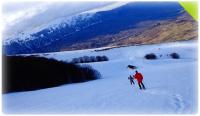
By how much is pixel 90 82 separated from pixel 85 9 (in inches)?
36.9

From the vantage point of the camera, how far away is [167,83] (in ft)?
Result: 35.9

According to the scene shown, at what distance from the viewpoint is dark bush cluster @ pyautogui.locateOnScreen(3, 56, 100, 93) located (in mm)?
10961

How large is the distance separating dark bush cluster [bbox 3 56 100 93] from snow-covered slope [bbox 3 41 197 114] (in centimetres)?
9

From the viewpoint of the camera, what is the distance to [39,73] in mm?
11180

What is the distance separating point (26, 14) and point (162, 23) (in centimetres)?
168

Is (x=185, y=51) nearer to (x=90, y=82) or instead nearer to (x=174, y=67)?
(x=174, y=67)

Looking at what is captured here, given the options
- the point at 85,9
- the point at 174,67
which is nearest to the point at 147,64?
the point at 174,67

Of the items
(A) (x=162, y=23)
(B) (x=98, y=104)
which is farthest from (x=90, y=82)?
(A) (x=162, y=23)

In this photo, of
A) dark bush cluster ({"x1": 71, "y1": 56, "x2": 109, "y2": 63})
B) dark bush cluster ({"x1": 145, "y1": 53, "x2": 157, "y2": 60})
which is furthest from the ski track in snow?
dark bush cluster ({"x1": 71, "y1": 56, "x2": 109, "y2": 63})

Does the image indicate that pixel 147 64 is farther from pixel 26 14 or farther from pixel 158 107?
pixel 26 14

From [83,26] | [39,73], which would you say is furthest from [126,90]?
[39,73]

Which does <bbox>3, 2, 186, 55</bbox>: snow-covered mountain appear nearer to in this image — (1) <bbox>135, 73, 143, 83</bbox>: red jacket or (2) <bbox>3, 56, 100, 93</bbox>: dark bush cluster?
(2) <bbox>3, 56, 100, 93</bbox>: dark bush cluster

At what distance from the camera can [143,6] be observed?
10875 mm

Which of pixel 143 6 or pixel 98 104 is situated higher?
pixel 143 6
